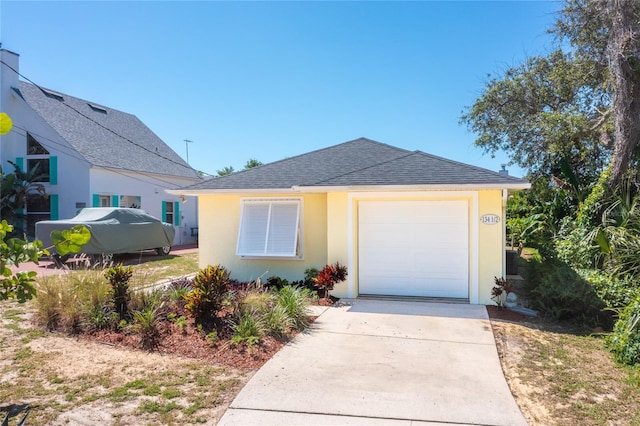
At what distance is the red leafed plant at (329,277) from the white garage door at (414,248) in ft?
2.37

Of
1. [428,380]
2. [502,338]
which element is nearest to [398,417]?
[428,380]

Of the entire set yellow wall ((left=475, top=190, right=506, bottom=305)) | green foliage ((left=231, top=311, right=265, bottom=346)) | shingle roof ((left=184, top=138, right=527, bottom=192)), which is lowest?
green foliage ((left=231, top=311, right=265, bottom=346))

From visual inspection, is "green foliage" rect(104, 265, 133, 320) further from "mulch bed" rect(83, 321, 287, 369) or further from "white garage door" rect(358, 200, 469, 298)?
"white garage door" rect(358, 200, 469, 298)

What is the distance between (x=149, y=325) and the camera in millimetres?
6359

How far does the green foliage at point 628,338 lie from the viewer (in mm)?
5660

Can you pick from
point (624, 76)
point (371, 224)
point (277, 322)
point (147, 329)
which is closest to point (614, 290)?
point (371, 224)

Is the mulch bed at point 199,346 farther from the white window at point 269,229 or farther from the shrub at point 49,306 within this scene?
the white window at point 269,229

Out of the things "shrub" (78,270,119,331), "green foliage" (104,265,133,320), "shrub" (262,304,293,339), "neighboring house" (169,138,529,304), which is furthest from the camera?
"neighboring house" (169,138,529,304)

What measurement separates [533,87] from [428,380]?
14031 mm

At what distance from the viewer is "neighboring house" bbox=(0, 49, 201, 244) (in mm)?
19359

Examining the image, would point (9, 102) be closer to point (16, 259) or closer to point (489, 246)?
point (16, 259)

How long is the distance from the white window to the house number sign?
4.51 m

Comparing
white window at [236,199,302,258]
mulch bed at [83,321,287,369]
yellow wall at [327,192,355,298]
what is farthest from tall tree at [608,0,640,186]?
mulch bed at [83,321,287,369]

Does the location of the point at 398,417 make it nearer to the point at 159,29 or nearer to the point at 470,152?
the point at 159,29
